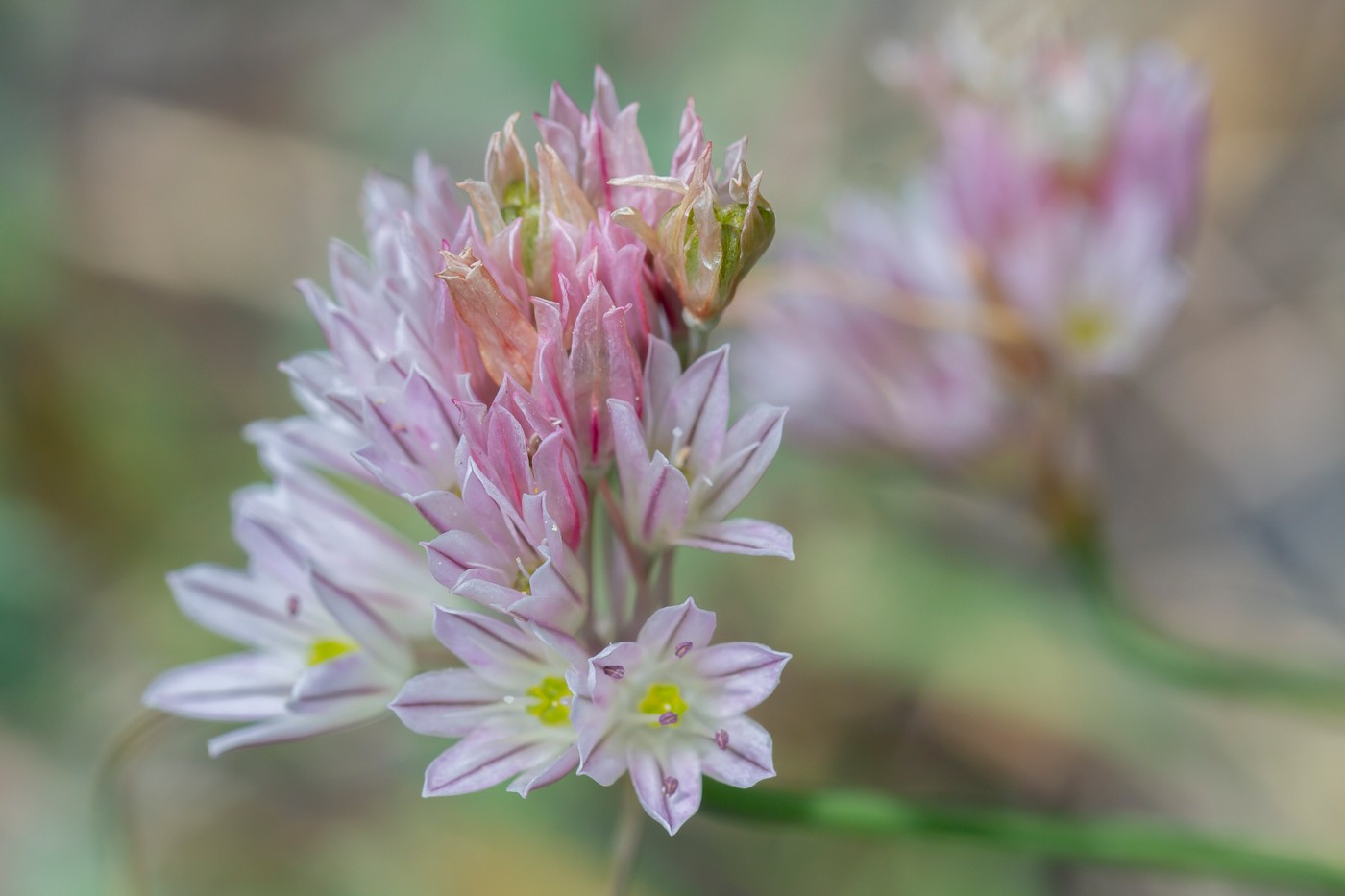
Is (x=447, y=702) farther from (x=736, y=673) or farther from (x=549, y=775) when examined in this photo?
(x=736, y=673)

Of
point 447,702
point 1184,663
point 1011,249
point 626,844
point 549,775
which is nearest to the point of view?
point 549,775

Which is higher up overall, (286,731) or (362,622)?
(362,622)

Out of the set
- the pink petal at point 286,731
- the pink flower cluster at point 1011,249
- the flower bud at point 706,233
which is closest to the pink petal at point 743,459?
the flower bud at point 706,233

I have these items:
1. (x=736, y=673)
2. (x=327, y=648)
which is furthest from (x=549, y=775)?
(x=327, y=648)

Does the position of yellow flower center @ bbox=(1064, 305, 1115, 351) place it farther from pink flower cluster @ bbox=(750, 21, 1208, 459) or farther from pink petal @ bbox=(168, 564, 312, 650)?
pink petal @ bbox=(168, 564, 312, 650)

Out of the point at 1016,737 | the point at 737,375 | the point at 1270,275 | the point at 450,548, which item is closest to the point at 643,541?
the point at 450,548

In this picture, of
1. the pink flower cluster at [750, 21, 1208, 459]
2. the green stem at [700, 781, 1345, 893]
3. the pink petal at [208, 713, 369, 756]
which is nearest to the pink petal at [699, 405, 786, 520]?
Result: the green stem at [700, 781, 1345, 893]
